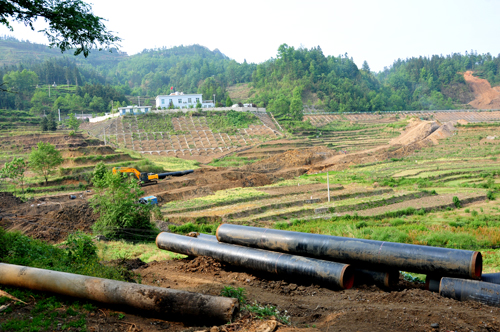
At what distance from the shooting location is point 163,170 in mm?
38500

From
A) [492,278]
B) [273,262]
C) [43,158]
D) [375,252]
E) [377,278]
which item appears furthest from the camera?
[43,158]

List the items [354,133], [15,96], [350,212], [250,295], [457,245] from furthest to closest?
[15,96]
[354,133]
[350,212]
[457,245]
[250,295]

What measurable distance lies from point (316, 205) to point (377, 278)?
17380 mm

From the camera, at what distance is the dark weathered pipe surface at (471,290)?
7.01 meters

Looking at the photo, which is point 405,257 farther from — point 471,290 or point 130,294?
point 130,294

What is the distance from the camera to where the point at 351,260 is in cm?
849

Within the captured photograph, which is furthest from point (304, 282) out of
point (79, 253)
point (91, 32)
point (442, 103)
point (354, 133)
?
point (442, 103)

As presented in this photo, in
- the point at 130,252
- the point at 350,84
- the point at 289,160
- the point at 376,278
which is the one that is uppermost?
the point at 350,84

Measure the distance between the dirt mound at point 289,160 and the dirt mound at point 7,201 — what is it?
22.5m

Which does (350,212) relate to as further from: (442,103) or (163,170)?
(442,103)

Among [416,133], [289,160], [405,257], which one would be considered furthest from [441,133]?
[405,257]

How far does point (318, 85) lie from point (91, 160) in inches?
2986

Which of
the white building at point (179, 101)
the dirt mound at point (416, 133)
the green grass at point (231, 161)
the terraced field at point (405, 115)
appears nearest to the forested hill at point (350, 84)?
the terraced field at point (405, 115)

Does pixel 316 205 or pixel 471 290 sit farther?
pixel 316 205
